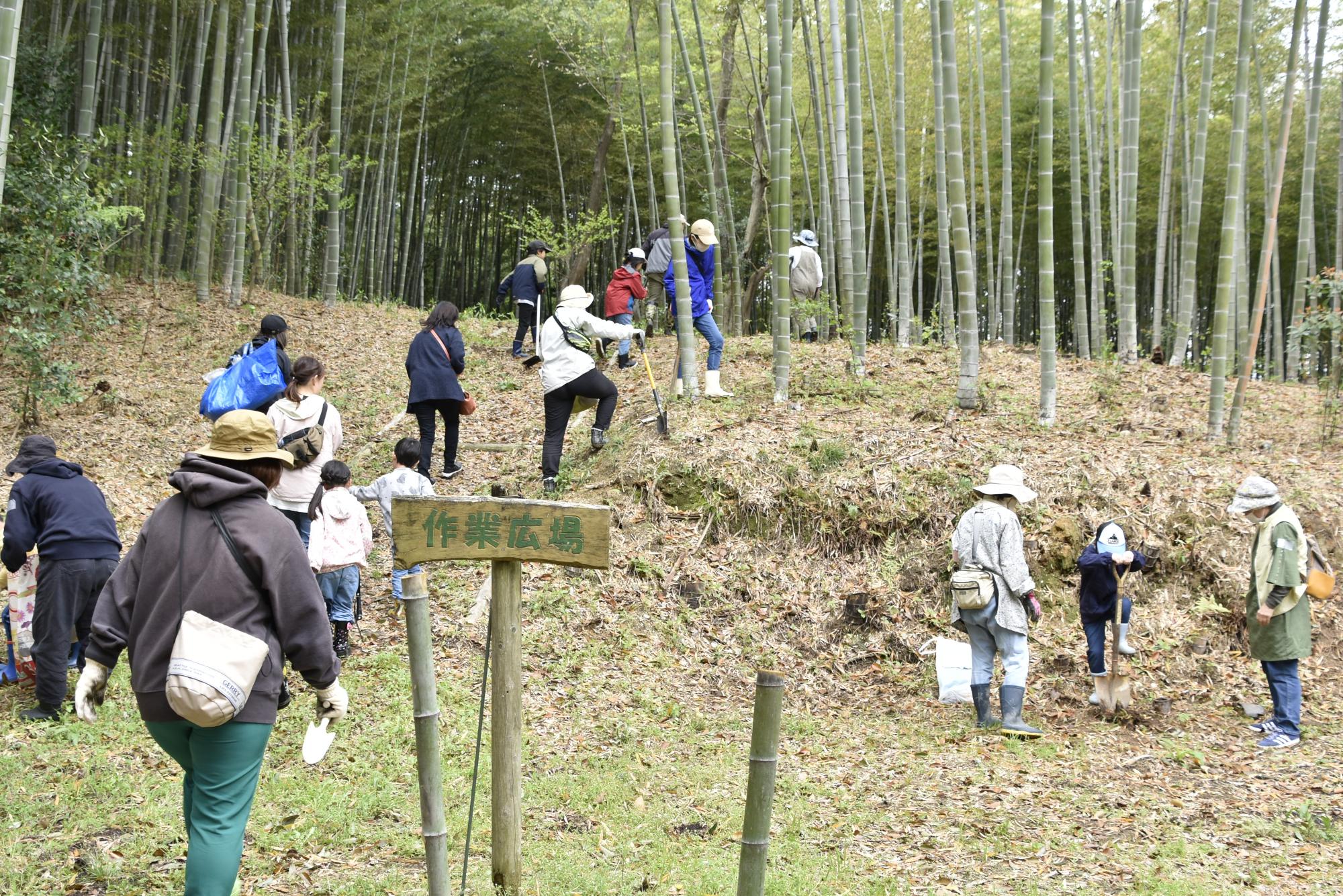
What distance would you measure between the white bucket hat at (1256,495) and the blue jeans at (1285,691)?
78 centimetres

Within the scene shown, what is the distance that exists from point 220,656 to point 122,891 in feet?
4.22

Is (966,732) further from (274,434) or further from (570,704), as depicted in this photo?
(274,434)

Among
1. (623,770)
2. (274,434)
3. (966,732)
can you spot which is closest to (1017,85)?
(966,732)

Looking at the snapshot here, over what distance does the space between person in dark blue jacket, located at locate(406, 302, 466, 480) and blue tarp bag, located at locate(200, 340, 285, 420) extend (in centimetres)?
112

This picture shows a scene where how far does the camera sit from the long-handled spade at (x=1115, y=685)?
203 inches

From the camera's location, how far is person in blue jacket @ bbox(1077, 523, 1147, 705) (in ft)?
17.1

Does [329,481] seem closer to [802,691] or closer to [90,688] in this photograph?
[90,688]

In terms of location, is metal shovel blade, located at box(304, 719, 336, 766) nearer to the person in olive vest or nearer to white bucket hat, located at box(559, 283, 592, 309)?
white bucket hat, located at box(559, 283, 592, 309)

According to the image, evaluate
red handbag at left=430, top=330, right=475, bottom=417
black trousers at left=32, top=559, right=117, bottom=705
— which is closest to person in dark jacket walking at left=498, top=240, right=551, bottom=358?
red handbag at left=430, top=330, right=475, bottom=417

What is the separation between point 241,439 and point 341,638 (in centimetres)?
283

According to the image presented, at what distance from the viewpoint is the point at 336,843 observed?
140 inches

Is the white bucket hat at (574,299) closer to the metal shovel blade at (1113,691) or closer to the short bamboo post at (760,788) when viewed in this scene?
the metal shovel blade at (1113,691)

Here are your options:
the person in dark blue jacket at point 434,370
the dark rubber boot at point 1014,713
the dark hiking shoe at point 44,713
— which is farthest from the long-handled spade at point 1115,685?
the dark hiking shoe at point 44,713

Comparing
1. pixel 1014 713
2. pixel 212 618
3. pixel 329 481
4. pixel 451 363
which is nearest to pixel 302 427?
pixel 329 481
